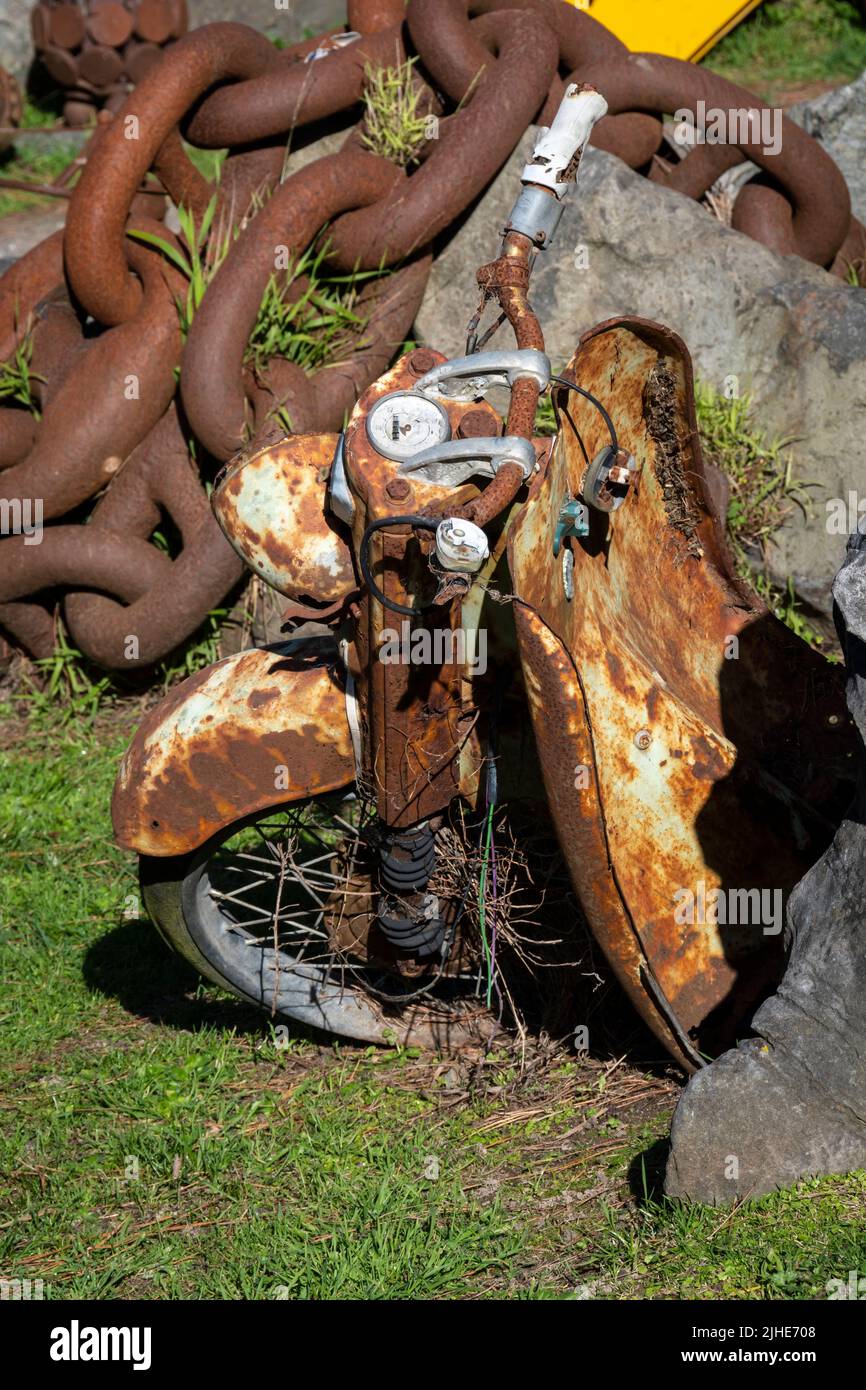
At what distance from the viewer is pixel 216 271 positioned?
4.73m

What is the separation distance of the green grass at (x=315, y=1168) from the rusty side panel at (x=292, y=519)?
1.11 meters

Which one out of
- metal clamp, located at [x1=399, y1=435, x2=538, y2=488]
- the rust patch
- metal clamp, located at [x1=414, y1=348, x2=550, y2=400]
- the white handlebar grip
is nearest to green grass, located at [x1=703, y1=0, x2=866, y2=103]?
the rust patch

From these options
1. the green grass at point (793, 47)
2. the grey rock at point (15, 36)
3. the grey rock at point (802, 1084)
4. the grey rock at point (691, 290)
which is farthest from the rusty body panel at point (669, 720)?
the grey rock at point (15, 36)

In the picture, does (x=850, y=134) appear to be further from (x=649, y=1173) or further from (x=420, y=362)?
(x=649, y=1173)

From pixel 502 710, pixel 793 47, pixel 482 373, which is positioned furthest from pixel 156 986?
pixel 793 47

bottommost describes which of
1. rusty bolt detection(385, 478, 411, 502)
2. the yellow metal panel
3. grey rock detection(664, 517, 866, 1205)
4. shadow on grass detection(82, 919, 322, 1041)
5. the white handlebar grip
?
shadow on grass detection(82, 919, 322, 1041)

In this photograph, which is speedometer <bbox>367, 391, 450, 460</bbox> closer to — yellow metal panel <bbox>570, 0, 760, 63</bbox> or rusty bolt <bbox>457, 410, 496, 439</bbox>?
rusty bolt <bbox>457, 410, 496, 439</bbox>

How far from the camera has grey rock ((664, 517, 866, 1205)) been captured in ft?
7.80

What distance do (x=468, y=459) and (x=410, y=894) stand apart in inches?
38.5

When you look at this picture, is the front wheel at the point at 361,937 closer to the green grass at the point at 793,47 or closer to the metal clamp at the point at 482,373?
the metal clamp at the point at 482,373

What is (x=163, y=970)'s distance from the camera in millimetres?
3605

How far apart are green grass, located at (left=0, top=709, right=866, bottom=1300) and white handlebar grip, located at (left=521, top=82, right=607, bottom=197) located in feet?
5.67

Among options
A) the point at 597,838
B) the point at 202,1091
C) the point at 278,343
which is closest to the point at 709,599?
the point at 597,838

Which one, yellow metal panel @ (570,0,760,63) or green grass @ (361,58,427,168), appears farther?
yellow metal panel @ (570,0,760,63)
